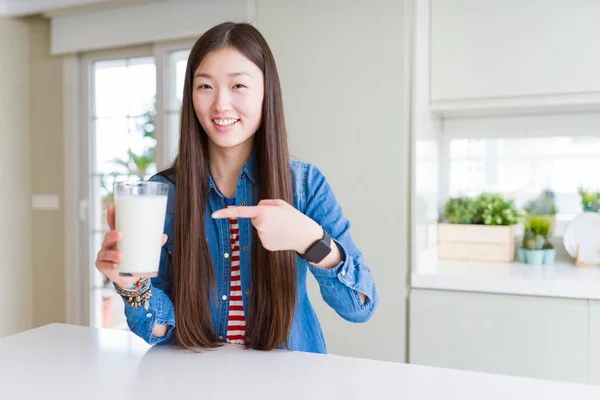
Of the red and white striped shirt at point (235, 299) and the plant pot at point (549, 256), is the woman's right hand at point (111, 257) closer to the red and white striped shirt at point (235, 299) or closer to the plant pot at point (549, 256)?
the red and white striped shirt at point (235, 299)

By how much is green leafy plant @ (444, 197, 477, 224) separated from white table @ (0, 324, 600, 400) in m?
1.68

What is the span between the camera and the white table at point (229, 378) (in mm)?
888

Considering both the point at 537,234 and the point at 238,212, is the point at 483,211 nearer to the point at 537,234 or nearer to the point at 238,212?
the point at 537,234

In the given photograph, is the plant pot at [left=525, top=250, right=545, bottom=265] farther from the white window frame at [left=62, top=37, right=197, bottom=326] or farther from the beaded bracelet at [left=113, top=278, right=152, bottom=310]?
the white window frame at [left=62, top=37, right=197, bottom=326]

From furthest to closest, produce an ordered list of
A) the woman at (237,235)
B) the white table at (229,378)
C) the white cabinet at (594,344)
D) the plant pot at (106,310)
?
1. the plant pot at (106,310)
2. the white cabinet at (594,344)
3. the woman at (237,235)
4. the white table at (229,378)

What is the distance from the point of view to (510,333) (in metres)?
2.08

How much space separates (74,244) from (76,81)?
1023mm

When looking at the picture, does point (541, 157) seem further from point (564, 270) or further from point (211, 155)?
point (211, 155)

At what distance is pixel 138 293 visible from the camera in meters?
1.10

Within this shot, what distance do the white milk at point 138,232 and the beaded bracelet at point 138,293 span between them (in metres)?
0.13

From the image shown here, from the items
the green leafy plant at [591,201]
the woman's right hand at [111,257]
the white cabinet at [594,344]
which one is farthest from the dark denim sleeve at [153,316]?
the green leafy plant at [591,201]

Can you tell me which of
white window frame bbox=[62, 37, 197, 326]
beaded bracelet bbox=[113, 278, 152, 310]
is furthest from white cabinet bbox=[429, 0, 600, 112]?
white window frame bbox=[62, 37, 197, 326]

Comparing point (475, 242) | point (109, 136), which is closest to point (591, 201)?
point (475, 242)

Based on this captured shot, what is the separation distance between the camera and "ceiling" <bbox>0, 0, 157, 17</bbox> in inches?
122
